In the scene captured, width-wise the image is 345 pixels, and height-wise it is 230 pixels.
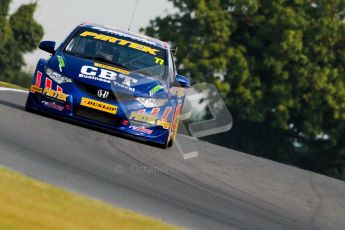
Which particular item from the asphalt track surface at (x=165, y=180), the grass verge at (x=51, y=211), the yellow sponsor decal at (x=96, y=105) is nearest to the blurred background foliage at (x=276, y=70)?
the asphalt track surface at (x=165, y=180)

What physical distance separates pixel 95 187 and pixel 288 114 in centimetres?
4142

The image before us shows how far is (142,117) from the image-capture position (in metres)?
12.4

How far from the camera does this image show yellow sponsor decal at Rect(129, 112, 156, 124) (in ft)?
40.3

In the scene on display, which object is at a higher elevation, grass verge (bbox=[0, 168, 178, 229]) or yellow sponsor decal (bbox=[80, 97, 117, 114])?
grass verge (bbox=[0, 168, 178, 229])

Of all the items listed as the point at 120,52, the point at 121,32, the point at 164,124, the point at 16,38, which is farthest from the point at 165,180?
the point at 16,38

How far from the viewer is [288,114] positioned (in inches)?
1932

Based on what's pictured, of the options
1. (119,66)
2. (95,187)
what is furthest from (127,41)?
(95,187)

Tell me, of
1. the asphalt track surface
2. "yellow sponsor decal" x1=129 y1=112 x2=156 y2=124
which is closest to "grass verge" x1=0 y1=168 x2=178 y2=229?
the asphalt track surface

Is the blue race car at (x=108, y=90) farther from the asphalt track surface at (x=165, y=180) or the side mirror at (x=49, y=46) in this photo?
the asphalt track surface at (x=165, y=180)

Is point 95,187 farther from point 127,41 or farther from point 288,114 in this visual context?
point 288,114

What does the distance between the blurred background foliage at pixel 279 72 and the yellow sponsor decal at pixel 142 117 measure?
35269 millimetres

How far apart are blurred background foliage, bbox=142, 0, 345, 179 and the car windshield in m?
34.3

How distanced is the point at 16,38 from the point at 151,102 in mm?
44829

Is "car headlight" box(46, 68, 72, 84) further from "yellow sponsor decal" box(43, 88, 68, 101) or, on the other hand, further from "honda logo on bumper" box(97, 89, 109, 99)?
"honda logo on bumper" box(97, 89, 109, 99)
